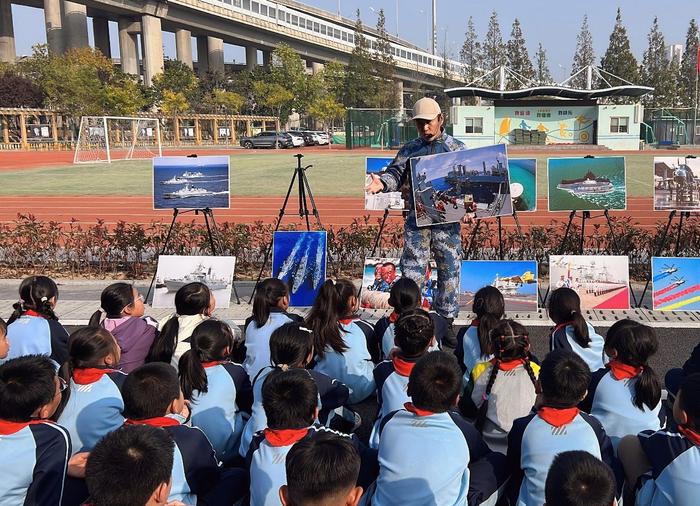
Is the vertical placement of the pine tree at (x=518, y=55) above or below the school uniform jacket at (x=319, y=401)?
above

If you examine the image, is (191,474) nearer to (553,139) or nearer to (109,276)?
(109,276)

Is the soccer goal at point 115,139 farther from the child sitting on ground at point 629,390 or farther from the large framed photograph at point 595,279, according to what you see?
the child sitting on ground at point 629,390

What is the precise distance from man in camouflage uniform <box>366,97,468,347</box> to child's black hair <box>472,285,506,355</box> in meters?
1.63

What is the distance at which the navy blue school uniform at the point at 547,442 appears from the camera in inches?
103

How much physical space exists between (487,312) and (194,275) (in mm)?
3865

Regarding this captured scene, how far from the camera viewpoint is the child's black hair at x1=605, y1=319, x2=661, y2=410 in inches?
122

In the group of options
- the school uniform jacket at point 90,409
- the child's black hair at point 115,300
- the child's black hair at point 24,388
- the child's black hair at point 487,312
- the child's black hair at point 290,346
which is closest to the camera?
the child's black hair at point 24,388

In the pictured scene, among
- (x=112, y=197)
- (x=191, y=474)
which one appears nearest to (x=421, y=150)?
(x=191, y=474)

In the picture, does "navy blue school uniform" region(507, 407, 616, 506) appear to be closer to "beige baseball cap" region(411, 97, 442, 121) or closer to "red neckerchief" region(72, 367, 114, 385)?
"red neckerchief" region(72, 367, 114, 385)

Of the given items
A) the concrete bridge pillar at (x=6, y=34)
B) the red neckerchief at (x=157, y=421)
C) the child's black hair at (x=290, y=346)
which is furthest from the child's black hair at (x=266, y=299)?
the concrete bridge pillar at (x=6, y=34)

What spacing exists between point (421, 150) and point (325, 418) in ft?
10.2

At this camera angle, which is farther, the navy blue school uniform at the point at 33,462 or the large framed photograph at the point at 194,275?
the large framed photograph at the point at 194,275

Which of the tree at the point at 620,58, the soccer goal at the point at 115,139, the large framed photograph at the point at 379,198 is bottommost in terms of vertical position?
the large framed photograph at the point at 379,198

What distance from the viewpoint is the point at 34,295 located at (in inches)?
175
